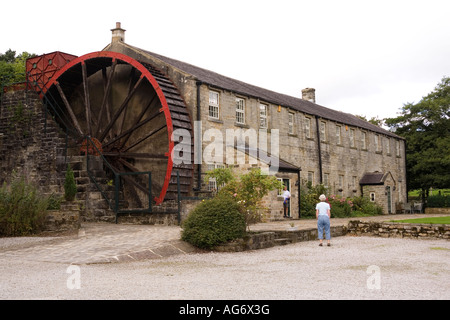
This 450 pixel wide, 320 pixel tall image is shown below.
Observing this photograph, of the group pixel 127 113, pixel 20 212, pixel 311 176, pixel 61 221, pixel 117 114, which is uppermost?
pixel 127 113

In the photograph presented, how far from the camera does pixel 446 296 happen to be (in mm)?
5586

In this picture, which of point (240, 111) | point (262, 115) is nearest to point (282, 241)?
point (240, 111)

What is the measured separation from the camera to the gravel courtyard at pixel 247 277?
570 centimetres

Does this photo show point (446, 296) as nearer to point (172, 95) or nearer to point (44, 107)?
point (172, 95)

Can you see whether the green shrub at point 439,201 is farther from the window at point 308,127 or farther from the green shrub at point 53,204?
the green shrub at point 53,204

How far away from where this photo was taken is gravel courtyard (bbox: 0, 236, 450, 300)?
5703mm

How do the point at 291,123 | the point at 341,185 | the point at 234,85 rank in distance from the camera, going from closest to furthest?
the point at 234,85, the point at 291,123, the point at 341,185

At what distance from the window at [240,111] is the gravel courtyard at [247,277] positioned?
37.4 feet

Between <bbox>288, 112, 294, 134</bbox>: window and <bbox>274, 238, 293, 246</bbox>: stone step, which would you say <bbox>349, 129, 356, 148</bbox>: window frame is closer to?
<bbox>288, 112, 294, 134</bbox>: window

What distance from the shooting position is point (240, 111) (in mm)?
21141

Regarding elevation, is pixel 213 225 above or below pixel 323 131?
below

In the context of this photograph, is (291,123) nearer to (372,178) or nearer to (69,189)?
(372,178)

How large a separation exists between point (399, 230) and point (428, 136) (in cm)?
2466

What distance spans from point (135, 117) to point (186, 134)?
11.3 feet
